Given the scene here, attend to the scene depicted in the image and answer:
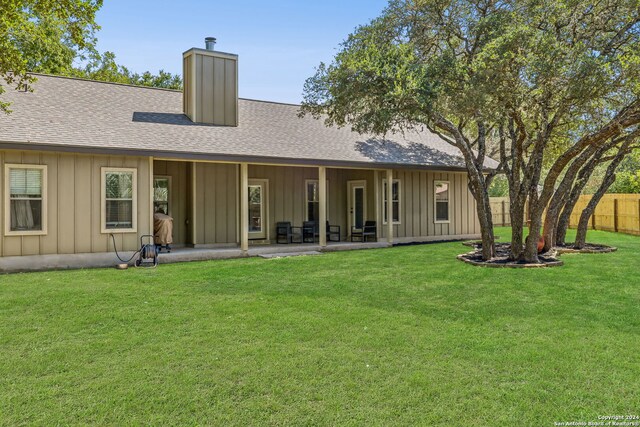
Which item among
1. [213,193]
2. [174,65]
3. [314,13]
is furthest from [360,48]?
[174,65]

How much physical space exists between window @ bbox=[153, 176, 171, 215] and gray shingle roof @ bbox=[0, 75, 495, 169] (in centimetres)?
139

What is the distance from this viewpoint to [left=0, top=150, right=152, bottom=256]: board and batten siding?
889 centimetres

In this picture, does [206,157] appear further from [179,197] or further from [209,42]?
[209,42]

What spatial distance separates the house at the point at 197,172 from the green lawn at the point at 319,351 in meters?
2.04

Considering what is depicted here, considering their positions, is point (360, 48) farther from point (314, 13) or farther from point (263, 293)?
point (263, 293)

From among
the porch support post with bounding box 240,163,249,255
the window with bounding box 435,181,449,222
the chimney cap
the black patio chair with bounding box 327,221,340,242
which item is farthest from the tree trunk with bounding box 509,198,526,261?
the chimney cap

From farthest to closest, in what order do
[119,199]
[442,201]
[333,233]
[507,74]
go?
[442,201] < [333,233] < [119,199] < [507,74]

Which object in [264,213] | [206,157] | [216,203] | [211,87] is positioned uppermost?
[211,87]

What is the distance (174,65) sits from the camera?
86.0 ft

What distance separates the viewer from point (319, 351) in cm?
423

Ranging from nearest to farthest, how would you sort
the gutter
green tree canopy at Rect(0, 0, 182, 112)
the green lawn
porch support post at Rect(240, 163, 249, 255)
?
1. the green lawn
2. green tree canopy at Rect(0, 0, 182, 112)
3. the gutter
4. porch support post at Rect(240, 163, 249, 255)

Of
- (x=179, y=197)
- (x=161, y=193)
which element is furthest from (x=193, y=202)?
(x=161, y=193)

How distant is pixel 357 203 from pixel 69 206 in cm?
809

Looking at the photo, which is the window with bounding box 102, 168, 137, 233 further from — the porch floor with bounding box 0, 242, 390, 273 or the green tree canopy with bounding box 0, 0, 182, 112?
the green tree canopy with bounding box 0, 0, 182, 112
